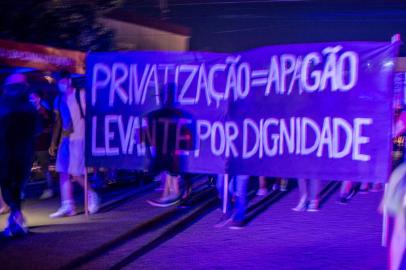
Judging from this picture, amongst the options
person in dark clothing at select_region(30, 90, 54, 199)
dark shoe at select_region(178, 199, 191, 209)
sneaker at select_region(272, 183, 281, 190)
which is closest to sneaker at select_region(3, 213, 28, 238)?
person in dark clothing at select_region(30, 90, 54, 199)

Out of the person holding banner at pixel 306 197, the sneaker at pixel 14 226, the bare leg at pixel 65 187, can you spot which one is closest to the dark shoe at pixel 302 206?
the person holding banner at pixel 306 197

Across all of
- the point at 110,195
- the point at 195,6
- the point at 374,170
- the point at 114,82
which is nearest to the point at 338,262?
the point at 374,170

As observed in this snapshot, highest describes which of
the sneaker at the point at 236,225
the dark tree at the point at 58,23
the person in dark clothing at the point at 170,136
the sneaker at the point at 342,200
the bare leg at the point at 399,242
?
the dark tree at the point at 58,23

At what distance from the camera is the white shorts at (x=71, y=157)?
7.65 m

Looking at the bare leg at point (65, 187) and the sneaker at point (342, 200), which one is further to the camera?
the sneaker at point (342, 200)

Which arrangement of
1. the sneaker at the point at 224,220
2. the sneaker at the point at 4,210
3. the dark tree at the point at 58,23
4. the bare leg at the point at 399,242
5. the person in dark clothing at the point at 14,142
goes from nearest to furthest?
the bare leg at the point at 399,242
the person in dark clothing at the point at 14,142
the sneaker at the point at 224,220
the sneaker at the point at 4,210
the dark tree at the point at 58,23

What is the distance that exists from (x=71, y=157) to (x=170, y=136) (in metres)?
1.53

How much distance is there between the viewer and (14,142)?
6.46 metres

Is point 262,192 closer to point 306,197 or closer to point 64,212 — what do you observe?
point 306,197

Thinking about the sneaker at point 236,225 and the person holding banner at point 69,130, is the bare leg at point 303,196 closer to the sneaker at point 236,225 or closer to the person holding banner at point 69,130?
the sneaker at point 236,225

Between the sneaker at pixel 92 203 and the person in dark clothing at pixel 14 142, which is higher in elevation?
the person in dark clothing at pixel 14 142

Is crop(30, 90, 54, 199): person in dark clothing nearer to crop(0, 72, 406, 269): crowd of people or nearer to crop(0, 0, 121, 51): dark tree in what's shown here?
crop(0, 72, 406, 269): crowd of people

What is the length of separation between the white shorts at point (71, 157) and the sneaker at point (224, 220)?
205 cm

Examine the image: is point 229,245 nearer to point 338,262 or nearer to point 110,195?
point 338,262
